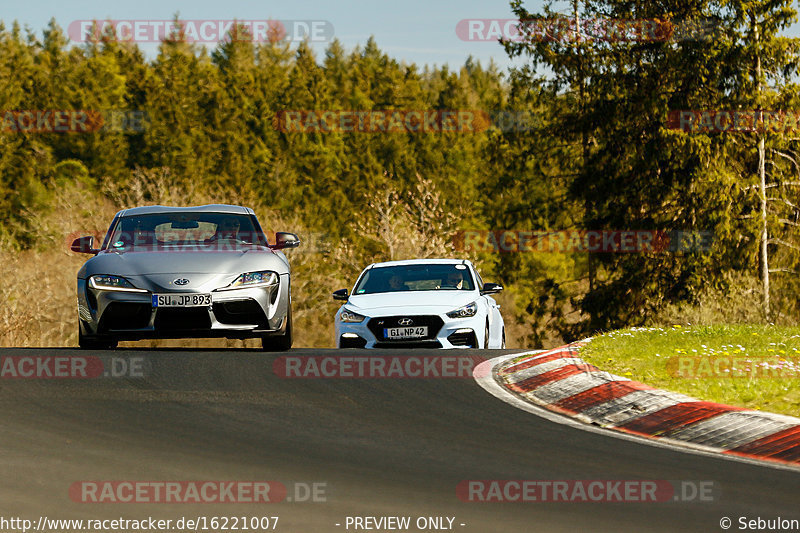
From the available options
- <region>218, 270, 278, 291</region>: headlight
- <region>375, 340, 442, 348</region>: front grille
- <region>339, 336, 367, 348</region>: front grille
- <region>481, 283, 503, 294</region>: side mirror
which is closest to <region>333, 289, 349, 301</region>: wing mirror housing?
<region>339, 336, 367, 348</region>: front grille

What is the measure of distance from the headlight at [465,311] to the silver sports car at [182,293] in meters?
2.96

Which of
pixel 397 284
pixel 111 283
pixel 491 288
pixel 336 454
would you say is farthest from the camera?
pixel 397 284

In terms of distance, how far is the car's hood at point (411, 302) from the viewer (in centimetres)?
1537

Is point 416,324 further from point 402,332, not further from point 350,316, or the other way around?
point 350,316

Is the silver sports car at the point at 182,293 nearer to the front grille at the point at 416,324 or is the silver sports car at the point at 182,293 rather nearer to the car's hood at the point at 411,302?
the front grille at the point at 416,324

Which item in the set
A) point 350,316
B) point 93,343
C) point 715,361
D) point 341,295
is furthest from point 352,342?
point 715,361

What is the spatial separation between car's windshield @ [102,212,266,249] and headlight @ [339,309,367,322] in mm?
2227

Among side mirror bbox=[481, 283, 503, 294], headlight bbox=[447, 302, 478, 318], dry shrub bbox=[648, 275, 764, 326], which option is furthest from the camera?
dry shrub bbox=[648, 275, 764, 326]

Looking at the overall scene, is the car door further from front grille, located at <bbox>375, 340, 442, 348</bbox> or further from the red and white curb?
the red and white curb

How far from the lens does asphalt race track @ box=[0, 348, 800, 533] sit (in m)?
5.96

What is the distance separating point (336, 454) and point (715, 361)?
4.73 meters

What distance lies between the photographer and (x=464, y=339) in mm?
15375

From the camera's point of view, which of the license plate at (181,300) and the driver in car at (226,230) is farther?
the driver in car at (226,230)

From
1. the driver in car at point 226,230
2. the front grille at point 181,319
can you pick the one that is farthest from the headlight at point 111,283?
the driver in car at point 226,230
